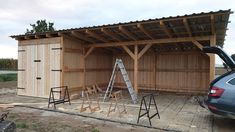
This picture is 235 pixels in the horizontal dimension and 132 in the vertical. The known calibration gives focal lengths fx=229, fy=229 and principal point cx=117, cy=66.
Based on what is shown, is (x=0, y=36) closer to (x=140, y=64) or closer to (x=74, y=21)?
(x=74, y=21)

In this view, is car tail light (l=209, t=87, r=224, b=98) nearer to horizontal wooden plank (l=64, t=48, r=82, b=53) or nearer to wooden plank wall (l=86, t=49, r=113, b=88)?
horizontal wooden plank (l=64, t=48, r=82, b=53)

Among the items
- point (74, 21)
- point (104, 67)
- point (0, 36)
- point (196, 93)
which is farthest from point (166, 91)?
point (0, 36)

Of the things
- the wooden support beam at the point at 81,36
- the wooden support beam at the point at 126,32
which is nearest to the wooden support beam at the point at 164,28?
the wooden support beam at the point at 126,32

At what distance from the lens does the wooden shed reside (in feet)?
26.4

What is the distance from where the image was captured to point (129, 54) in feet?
31.5

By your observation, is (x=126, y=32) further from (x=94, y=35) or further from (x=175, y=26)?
(x=175, y=26)

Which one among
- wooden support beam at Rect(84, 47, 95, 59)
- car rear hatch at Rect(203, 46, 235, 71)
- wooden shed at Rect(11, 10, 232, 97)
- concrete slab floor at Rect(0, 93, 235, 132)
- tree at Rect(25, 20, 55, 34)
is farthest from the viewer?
tree at Rect(25, 20, 55, 34)

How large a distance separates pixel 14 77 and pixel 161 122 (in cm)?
1503

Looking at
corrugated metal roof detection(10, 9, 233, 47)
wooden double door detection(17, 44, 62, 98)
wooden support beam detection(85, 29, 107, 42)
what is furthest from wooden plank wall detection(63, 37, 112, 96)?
wooden support beam detection(85, 29, 107, 42)

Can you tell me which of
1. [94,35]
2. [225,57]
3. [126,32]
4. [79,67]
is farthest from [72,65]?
[225,57]

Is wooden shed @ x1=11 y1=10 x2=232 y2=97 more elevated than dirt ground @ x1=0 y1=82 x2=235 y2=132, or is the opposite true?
wooden shed @ x1=11 y1=10 x2=232 y2=97

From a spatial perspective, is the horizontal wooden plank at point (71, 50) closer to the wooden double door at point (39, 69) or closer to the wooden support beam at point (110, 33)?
the wooden double door at point (39, 69)

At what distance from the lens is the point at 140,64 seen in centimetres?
1275

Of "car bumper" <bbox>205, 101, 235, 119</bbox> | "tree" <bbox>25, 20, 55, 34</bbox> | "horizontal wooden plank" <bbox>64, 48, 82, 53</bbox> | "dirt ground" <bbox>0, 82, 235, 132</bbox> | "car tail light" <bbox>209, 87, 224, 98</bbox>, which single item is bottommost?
"dirt ground" <bbox>0, 82, 235, 132</bbox>
